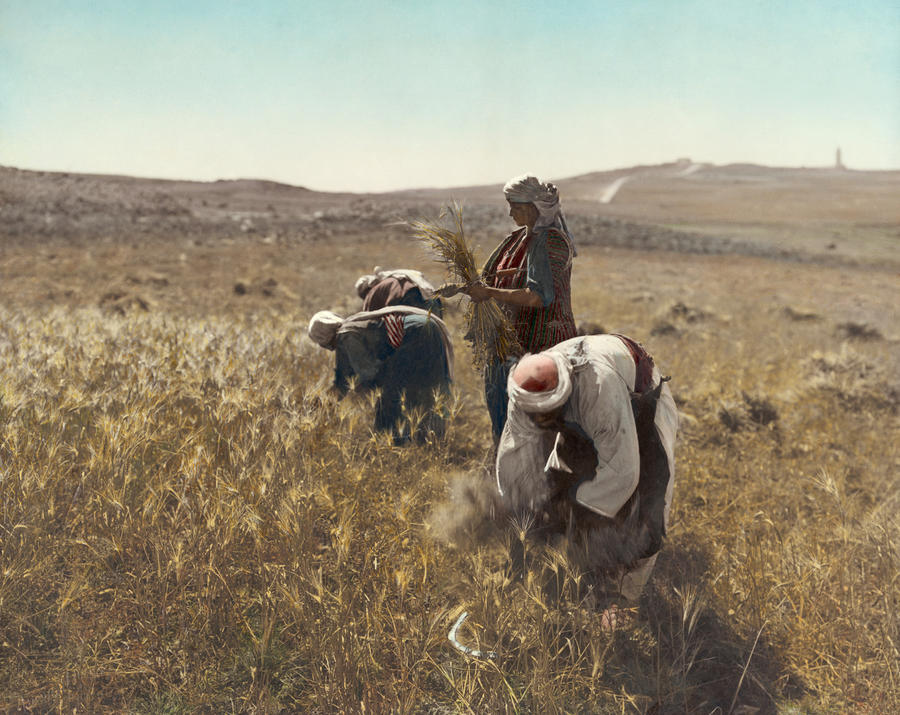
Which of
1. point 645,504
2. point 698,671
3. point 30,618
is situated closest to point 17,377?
point 30,618

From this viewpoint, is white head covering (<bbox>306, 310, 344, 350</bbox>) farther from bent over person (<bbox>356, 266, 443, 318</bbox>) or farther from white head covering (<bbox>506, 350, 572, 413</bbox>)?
white head covering (<bbox>506, 350, 572, 413</bbox>)

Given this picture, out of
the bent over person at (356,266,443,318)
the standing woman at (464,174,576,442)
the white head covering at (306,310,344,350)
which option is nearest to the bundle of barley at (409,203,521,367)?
the standing woman at (464,174,576,442)

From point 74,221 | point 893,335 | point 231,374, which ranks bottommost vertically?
point 893,335

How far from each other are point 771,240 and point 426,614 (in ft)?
105

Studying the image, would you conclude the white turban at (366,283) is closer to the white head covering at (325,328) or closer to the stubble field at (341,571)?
the white head covering at (325,328)

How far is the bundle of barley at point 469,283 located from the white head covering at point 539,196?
27 cm

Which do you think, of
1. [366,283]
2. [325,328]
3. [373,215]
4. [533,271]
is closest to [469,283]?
[533,271]

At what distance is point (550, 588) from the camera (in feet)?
8.94

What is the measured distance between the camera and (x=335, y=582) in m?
2.63

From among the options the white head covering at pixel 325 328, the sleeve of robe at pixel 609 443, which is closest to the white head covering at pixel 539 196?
the sleeve of robe at pixel 609 443

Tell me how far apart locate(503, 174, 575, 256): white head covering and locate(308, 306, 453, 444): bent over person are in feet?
5.07

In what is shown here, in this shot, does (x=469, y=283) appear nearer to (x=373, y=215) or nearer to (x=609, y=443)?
(x=609, y=443)

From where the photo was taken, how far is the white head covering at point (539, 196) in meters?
2.82

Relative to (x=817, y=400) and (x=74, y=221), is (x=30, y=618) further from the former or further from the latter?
(x=74, y=221)
